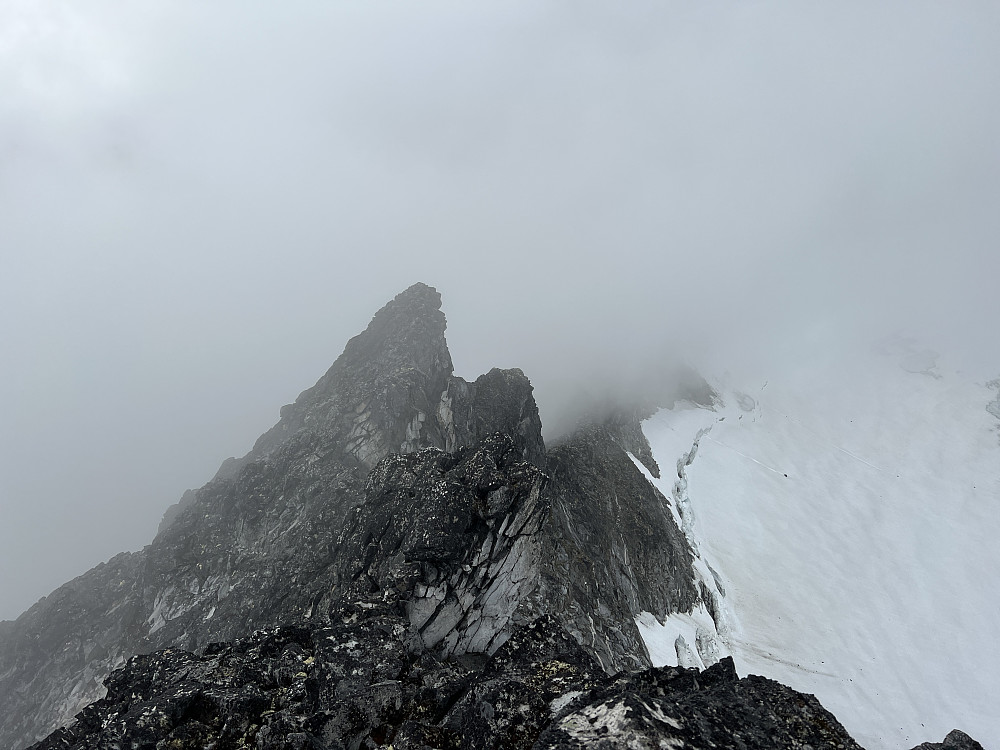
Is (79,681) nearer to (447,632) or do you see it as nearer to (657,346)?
(447,632)

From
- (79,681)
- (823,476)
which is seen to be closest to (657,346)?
(823,476)

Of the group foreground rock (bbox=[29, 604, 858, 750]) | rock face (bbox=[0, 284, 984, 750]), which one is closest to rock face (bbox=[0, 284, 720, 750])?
rock face (bbox=[0, 284, 984, 750])

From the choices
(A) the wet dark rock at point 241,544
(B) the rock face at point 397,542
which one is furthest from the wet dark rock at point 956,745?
(A) the wet dark rock at point 241,544

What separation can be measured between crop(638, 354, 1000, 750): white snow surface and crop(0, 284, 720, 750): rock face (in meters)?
10.0

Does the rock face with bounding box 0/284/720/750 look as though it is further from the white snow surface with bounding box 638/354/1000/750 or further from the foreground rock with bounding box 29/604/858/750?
the white snow surface with bounding box 638/354/1000/750

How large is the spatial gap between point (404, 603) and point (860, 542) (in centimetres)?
7007

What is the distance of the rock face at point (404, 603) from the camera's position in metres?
12.5

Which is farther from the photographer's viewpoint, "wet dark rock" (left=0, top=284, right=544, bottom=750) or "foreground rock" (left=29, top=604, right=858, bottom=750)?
"wet dark rock" (left=0, top=284, right=544, bottom=750)

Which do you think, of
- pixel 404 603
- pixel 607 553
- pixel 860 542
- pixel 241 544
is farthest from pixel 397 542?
pixel 860 542

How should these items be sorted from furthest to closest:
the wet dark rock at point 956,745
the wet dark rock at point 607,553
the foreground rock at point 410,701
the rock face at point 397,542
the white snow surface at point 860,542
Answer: the white snow surface at point 860,542 → the wet dark rock at point 607,553 → the rock face at point 397,542 → the wet dark rock at point 956,745 → the foreground rock at point 410,701

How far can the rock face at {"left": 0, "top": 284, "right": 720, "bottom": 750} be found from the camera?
25.6m

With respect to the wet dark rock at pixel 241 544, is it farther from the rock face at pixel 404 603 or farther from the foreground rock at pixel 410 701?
the foreground rock at pixel 410 701

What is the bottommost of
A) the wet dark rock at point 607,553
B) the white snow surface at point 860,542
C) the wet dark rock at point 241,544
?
the white snow surface at point 860,542

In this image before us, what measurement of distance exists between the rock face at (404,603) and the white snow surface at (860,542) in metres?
9.01
